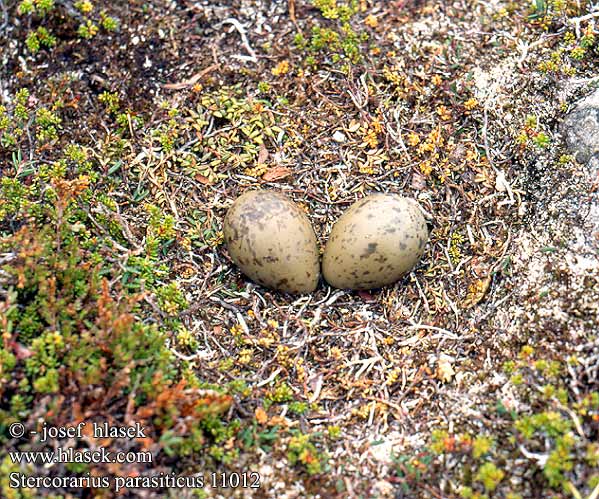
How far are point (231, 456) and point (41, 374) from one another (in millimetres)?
874

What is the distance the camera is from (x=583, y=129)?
3.58 m

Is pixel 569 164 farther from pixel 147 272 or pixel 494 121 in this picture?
pixel 147 272

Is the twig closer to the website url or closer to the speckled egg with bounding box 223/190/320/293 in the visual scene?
the speckled egg with bounding box 223/190/320/293

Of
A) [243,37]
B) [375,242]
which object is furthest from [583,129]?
[243,37]

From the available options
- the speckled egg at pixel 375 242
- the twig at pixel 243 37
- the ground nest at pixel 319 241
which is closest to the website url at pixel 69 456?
the ground nest at pixel 319 241

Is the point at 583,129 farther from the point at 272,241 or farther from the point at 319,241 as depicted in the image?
the point at 272,241

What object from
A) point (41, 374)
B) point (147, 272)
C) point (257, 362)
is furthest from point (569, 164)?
point (41, 374)

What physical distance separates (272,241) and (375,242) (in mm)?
502

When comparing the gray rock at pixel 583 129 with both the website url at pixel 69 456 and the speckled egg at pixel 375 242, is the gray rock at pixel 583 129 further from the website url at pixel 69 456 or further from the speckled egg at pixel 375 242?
the website url at pixel 69 456

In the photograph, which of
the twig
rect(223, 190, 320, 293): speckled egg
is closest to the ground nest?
the twig

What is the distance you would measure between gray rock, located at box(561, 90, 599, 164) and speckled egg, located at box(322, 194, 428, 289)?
955 mm

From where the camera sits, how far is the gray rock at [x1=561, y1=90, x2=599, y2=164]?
353cm

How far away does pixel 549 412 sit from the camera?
2803mm

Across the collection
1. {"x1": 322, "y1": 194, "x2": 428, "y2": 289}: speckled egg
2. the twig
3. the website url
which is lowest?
the website url
